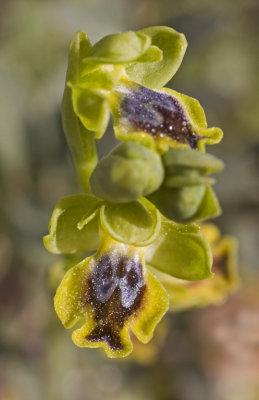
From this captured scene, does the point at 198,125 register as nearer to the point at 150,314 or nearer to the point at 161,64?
the point at 161,64

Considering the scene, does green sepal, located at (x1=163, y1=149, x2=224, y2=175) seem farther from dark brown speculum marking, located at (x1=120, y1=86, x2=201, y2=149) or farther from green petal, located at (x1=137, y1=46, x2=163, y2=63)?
green petal, located at (x1=137, y1=46, x2=163, y2=63)

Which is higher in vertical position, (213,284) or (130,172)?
(130,172)

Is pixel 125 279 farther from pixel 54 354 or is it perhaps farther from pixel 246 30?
pixel 246 30

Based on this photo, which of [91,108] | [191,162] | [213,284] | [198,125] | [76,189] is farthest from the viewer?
[76,189]

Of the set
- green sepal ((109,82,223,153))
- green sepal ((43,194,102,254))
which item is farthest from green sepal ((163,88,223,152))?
green sepal ((43,194,102,254))

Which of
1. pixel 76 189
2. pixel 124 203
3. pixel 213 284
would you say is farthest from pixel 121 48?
pixel 76 189

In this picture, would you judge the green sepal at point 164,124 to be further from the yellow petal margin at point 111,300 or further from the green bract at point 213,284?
the green bract at point 213,284

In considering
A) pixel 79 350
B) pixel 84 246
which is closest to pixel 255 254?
pixel 79 350
